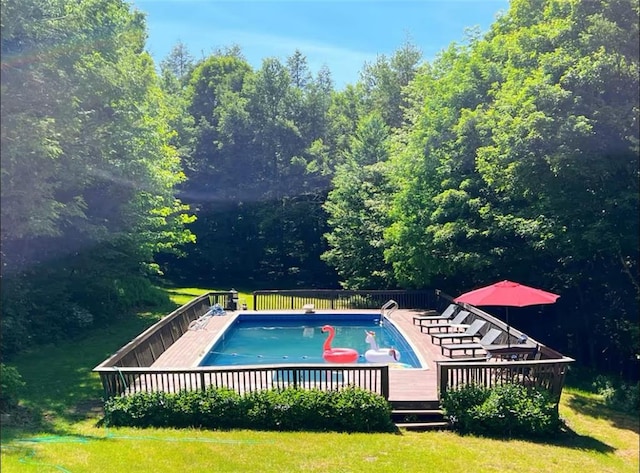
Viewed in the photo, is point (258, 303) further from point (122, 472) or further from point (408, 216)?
point (122, 472)

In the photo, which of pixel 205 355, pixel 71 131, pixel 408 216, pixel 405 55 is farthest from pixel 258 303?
pixel 405 55

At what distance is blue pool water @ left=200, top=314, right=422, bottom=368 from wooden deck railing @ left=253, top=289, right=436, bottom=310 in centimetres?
133

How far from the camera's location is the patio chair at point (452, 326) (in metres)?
16.4

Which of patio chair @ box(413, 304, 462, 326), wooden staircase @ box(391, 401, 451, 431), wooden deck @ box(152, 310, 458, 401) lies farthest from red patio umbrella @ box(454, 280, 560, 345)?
patio chair @ box(413, 304, 462, 326)

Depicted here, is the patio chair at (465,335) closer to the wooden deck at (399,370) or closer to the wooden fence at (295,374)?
the wooden deck at (399,370)

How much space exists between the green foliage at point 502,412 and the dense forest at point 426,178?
4485 mm

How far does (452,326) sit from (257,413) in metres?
8.59

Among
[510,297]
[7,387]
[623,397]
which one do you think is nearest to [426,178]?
[510,297]

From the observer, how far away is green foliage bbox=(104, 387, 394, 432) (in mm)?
9406

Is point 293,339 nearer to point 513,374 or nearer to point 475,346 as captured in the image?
point 475,346

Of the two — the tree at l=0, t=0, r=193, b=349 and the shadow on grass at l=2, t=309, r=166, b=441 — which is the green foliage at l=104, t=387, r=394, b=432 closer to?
the shadow on grass at l=2, t=309, r=166, b=441

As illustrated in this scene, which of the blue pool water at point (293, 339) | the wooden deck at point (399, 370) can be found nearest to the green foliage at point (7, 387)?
the wooden deck at point (399, 370)

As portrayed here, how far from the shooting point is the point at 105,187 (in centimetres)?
1688

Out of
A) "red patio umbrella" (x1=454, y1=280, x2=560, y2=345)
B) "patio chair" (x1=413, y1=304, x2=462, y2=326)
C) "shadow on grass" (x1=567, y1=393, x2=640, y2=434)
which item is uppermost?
"red patio umbrella" (x1=454, y1=280, x2=560, y2=345)
